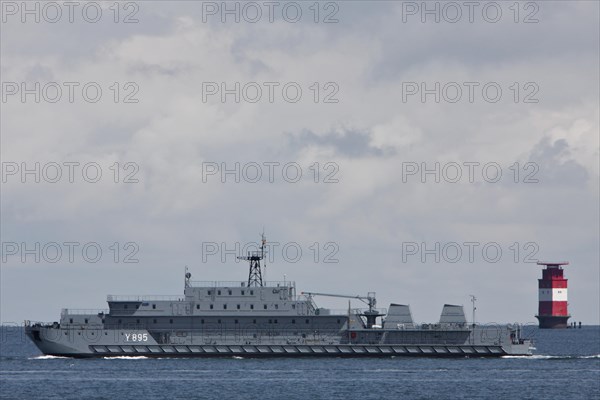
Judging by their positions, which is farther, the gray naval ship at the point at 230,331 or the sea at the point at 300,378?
the gray naval ship at the point at 230,331

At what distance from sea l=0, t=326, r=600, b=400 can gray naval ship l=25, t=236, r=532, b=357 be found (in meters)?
0.95

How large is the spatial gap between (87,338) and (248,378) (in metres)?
20.2

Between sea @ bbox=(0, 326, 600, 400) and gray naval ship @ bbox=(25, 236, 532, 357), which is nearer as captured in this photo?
sea @ bbox=(0, 326, 600, 400)

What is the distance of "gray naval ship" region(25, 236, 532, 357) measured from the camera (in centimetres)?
10356

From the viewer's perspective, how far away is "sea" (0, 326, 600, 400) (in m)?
79.5

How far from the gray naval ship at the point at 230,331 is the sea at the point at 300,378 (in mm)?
951

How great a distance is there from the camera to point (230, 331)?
104188 mm

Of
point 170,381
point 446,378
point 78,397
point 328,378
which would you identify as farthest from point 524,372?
point 78,397

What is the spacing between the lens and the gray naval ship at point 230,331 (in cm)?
10356

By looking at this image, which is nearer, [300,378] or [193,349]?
[300,378]

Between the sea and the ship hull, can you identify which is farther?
the ship hull

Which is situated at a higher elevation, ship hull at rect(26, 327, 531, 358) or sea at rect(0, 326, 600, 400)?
ship hull at rect(26, 327, 531, 358)

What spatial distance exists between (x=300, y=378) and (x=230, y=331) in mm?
16405

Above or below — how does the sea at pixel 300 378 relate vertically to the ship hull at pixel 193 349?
below
